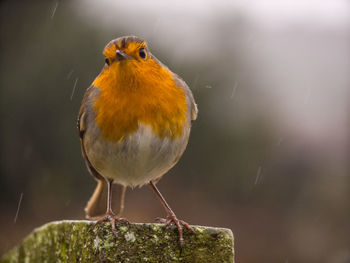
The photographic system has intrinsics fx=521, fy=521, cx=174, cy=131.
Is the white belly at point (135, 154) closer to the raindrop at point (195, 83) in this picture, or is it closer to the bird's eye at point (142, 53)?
the bird's eye at point (142, 53)

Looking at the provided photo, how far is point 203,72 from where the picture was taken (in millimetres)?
12672

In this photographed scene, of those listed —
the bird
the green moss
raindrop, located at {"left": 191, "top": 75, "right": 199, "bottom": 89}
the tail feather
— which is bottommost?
raindrop, located at {"left": 191, "top": 75, "right": 199, "bottom": 89}

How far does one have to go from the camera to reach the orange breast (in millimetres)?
2637

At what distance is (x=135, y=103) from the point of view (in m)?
2.63

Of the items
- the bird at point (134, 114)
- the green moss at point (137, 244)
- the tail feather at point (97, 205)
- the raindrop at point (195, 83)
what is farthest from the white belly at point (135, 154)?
the raindrop at point (195, 83)

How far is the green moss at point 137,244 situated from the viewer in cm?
179

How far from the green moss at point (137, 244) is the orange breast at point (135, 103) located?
2.47 ft

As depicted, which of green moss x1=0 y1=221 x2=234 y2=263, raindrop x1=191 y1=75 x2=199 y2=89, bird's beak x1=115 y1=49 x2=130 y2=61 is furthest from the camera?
raindrop x1=191 y1=75 x2=199 y2=89

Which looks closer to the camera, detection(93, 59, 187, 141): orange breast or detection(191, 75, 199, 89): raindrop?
detection(93, 59, 187, 141): orange breast

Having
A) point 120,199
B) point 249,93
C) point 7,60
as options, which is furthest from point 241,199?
point 120,199

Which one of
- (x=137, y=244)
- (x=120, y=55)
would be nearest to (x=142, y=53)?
(x=120, y=55)

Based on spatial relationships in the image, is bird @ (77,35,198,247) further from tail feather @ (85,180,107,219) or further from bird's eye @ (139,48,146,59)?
tail feather @ (85,180,107,219)

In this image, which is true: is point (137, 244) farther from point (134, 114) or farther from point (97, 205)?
point (97, 205)

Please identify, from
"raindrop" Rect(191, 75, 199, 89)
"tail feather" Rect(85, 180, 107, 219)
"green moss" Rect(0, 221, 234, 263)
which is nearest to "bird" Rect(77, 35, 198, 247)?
"tail feather" Rect(85, 180, 107, 219)
